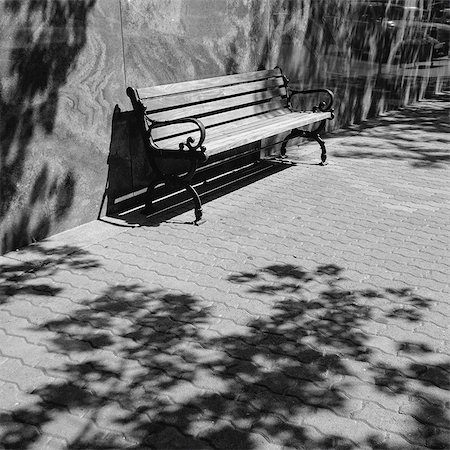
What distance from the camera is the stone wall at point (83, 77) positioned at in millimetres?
5273

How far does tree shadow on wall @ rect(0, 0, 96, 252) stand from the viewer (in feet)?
17.0

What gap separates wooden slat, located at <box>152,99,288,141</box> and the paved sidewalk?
0.87 meters

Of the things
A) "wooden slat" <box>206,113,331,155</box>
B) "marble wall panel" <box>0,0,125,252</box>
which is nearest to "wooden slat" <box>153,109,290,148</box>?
"wooden slat" <box>206,113,331,155</box>

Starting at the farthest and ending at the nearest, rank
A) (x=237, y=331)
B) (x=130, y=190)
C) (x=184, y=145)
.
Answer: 1. (x=130, y=190)
2. (x=184, y=145)
3. (x=237, y=331)

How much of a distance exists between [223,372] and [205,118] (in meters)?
4.03

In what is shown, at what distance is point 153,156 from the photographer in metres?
6.34

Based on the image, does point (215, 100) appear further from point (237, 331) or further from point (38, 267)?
point (237, 331)

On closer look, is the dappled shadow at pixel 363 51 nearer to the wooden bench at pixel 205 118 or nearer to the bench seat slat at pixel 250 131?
the wooden bench at pixel 205 118

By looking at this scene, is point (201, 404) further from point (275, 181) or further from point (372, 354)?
point (275, 181)

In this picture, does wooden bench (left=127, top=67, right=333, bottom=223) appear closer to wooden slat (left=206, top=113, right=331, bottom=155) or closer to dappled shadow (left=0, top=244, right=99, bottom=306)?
wooden slat (left=206, top=113, right=331, bottom=155)

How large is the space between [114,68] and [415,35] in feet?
32.4

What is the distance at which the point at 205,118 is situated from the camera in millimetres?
7180

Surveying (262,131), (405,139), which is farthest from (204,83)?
(405,139)

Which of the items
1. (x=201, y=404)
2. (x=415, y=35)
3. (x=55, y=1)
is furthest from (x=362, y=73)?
(x=201, y=404)
